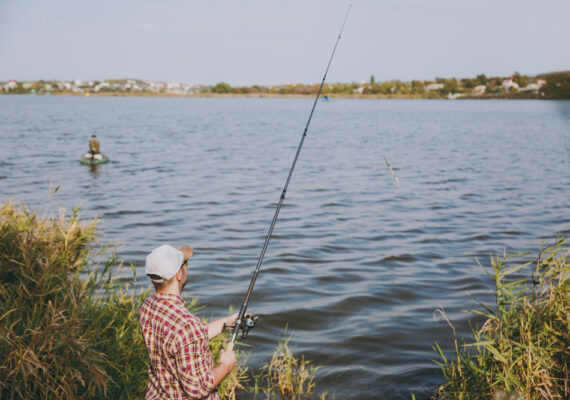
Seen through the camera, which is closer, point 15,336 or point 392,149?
point 15,336

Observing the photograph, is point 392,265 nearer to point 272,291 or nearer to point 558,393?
point 272,291

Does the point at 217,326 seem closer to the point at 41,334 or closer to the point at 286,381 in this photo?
the point at 41,334

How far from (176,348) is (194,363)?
138 millimetres

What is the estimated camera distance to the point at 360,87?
16875cm

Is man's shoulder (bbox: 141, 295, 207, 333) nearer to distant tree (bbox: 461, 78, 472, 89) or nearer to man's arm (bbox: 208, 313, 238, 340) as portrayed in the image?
man's arm (bbox: 208, 313, 238, 340)

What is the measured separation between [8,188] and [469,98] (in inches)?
6654

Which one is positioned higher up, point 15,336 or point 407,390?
point 15,336

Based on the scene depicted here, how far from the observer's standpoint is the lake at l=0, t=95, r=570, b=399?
7504mm

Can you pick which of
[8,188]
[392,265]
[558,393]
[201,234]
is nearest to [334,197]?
[201,234]

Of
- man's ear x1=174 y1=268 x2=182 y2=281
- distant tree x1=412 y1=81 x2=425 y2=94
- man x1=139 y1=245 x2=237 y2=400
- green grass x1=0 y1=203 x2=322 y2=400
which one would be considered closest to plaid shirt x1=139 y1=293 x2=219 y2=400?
man x1=139 y1=245 x2=237 y2=400

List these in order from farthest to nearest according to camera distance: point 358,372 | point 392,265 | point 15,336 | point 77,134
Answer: point 77,134 < point 392,265 < point 358,372 < point 15,336

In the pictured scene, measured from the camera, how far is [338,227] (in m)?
14.0

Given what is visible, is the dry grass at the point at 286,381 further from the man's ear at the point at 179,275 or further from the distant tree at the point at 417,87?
the distant tree at the point at 417,87

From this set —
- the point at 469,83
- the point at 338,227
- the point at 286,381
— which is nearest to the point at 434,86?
the point at 469,83
